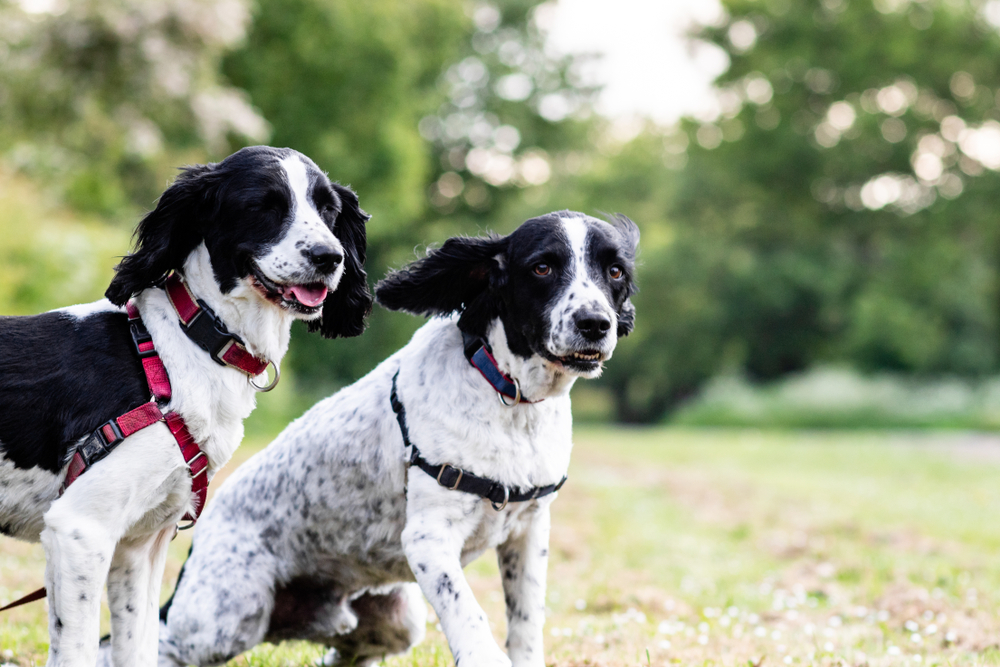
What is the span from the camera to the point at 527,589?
347 cm

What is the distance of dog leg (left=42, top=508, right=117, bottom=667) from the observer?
2.71 meters

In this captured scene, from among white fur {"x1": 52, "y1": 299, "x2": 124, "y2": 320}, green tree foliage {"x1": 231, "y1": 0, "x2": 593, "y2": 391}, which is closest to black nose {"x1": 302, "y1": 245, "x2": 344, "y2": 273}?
white fur {"x1": 52, "y1": 299, "x2": 124, "y2": 320}

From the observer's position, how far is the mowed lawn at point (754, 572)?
4.34 metres

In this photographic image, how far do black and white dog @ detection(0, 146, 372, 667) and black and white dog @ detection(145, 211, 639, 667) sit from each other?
1.77ft

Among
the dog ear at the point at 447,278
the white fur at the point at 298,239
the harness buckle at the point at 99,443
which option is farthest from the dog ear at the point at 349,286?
the harness buckle at the point at 99,443

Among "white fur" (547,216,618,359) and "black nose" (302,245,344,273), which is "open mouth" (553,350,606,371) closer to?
"white fur" (547,216,618,359)

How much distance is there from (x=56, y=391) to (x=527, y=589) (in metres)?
1.74

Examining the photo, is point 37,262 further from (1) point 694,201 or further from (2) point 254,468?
(1) point 694,201

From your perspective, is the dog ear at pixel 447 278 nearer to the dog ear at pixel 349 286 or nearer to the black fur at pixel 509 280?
the black fur at pixel 509 280

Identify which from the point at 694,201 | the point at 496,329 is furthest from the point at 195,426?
the point at 694,201

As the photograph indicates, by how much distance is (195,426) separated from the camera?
9.59 ft

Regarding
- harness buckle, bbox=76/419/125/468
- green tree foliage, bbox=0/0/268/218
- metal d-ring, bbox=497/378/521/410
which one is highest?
green tree foliage, bbox=0/0/268/218

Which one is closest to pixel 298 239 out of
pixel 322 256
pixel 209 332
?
pixel 322 256

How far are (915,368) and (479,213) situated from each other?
15626 millimetres
